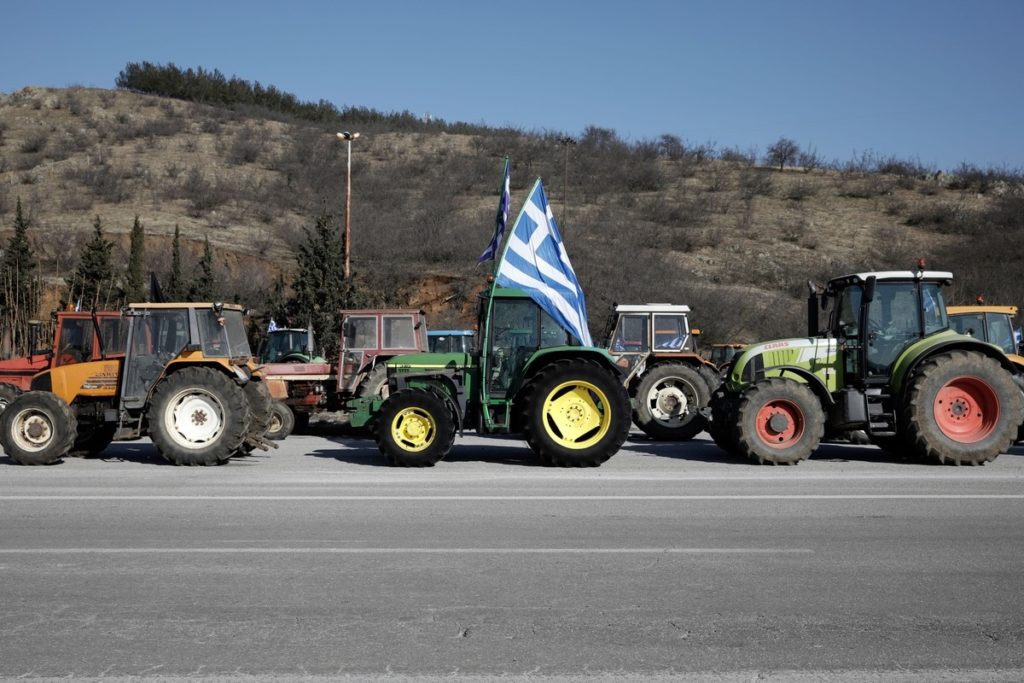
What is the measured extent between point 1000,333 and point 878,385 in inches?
185

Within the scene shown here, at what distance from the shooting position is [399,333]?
17500 mm

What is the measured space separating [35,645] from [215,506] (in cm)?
392

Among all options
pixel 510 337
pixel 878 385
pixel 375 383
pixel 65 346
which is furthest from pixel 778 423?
pixel 65 346

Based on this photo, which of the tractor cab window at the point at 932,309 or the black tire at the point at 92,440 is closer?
the tractor cab window at the point at 932,309

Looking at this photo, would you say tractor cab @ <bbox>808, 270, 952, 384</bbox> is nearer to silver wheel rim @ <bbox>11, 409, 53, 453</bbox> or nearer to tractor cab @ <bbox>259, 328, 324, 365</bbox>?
silver wheel rim @ <bbox>11, 409, 53, 453</bbox>

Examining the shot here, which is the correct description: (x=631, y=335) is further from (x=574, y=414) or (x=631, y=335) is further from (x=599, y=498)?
(x=599, y=498)

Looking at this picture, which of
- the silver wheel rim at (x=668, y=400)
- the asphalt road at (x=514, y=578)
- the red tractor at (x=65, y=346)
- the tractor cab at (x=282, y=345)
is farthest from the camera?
the tractor cab at (x=282, y=345)

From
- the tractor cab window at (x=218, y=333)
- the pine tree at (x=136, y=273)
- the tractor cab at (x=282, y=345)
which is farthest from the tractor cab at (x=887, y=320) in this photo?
the pine tree at (x=136, y=273)

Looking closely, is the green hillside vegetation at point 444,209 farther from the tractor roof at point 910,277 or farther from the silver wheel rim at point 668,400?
the tractor roof at point 910,277

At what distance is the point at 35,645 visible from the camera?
475 centimetres

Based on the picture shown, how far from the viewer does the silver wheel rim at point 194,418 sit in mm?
11883

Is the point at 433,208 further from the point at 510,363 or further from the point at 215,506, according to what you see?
the point at 215,506

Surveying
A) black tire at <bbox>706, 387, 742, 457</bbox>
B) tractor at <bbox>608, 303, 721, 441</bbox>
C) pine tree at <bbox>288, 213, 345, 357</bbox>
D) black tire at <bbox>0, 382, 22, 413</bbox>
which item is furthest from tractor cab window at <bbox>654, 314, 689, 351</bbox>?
pine tree at <bbox>288, 213, 345, 357</bbox>

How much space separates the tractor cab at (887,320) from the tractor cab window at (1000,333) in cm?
365
